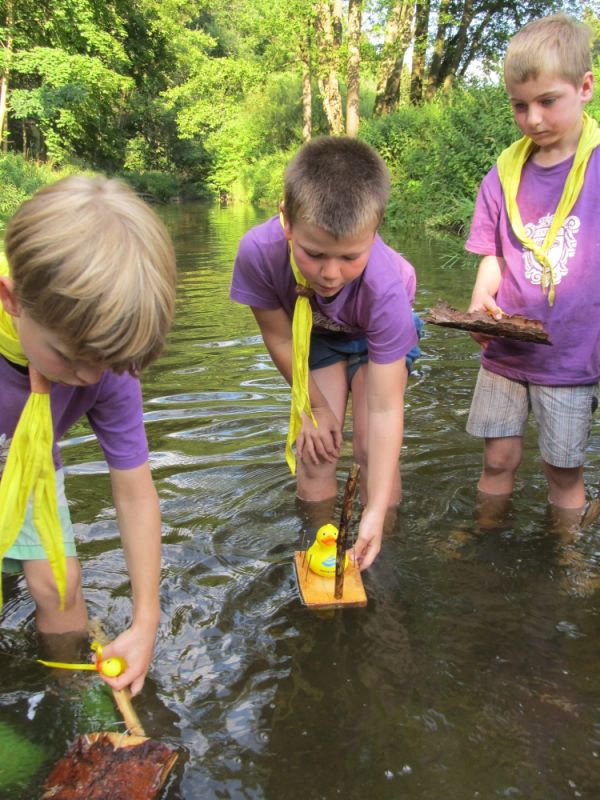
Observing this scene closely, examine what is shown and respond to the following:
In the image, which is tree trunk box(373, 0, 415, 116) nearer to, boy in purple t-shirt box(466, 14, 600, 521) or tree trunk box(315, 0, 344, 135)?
tree trunk box(315, 0, 344, 135)

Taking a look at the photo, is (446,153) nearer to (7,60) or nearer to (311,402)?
(311,402)

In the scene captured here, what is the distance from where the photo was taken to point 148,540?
2.01 metres

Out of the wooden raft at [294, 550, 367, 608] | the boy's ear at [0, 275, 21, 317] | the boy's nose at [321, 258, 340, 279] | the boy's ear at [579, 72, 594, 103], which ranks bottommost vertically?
the wooden raft at [294, 550, 367, 608]

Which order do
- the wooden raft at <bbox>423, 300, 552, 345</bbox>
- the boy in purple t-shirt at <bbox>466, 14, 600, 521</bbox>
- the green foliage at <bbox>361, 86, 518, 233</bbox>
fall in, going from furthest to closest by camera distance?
the green foliage at <bbox>361, 86, 518, 233</bbox>, the wooden raft at <bbox>423, 300, 552, 345</bbox>, the boy in purple t-shirt at <bbox>466, 14, 600, 521</bbox>

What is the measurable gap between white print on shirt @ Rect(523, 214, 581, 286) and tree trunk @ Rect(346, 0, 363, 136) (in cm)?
1835

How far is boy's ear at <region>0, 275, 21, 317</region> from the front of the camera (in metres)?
1.56

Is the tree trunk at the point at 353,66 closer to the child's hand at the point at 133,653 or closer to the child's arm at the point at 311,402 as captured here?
the child's arm at the point at 311,402

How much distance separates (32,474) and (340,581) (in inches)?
40.8

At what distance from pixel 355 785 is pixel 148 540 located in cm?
81

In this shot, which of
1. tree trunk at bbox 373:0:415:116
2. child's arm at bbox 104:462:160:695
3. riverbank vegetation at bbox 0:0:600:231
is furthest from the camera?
tree trunk at bbox 373:0:415:116

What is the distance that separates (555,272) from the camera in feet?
9.23

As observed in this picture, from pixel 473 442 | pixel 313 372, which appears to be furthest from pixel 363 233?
pixel 473 442

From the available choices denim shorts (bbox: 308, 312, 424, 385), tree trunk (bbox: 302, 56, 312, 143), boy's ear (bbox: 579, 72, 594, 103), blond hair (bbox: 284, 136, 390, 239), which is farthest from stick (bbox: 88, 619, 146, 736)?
tree trunk (bbox: 302, 56, 312, 143)

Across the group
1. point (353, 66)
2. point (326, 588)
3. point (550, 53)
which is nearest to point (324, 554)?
point (326, 588)
